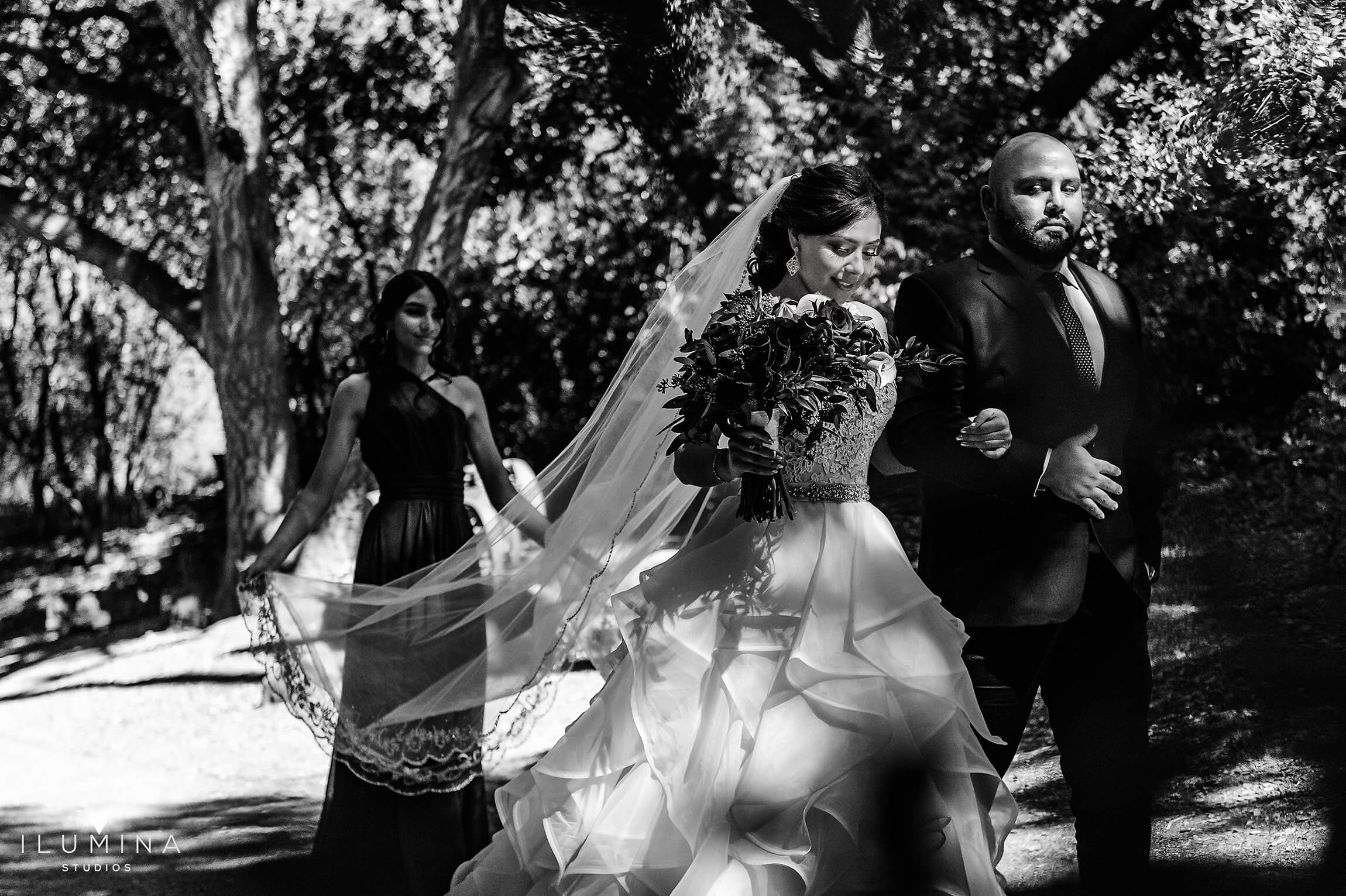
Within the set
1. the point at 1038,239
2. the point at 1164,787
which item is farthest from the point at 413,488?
the point at 1164,787

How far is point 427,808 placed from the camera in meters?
4.44

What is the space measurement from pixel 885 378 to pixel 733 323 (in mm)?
410

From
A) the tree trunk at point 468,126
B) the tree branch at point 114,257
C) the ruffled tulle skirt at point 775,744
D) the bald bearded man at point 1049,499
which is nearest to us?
the ruffled tulle skirt at point 775,744

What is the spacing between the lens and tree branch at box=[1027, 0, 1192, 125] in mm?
7078

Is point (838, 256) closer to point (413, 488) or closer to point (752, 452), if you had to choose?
point (752, 452)

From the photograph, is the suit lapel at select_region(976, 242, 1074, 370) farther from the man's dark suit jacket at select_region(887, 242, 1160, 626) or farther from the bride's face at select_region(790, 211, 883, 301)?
the bride's face at select_region(790, 211, 883, 301)

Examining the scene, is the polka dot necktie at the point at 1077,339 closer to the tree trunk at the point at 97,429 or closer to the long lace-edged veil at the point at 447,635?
the long lace-edged veil at the point at 447,635

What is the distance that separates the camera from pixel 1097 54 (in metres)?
7.41

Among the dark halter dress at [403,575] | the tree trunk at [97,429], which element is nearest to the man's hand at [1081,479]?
the dark halter dress at [403,575]

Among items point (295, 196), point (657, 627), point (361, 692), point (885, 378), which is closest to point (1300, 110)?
point (885, 378)

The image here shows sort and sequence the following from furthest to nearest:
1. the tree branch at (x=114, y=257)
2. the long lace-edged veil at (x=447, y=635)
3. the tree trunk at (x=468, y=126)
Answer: the tree branch at (x=114, y=257) < the tree trunk at (x=468, y=126) < the long lace-edged veil at (x=447, y=635)

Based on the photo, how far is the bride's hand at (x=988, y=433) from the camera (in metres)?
3.20

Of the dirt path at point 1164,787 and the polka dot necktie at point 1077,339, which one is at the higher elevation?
the polka dot necktie at point 1077,339

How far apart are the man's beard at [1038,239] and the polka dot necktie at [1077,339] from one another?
75 mm
